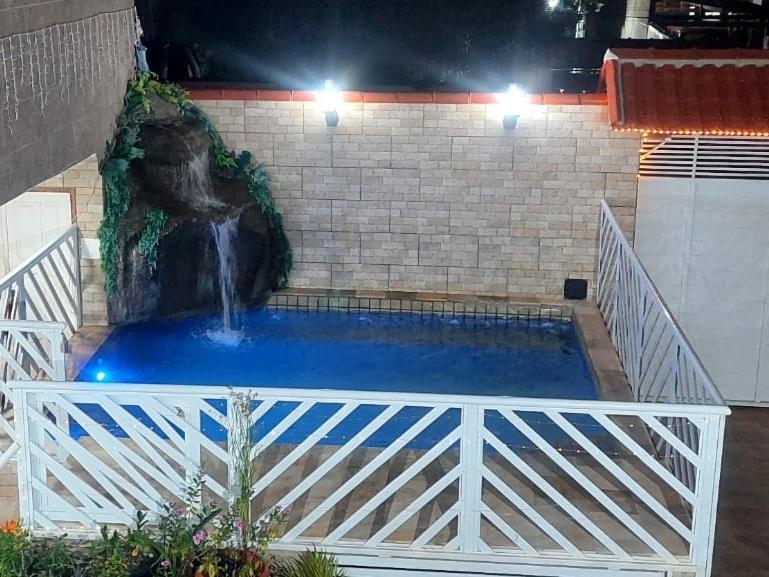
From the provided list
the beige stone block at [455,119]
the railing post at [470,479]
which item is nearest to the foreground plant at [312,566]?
the railing post at [470,479]

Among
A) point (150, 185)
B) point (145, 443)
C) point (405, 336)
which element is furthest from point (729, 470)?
point (150, 185)

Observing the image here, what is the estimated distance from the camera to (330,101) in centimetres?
1034

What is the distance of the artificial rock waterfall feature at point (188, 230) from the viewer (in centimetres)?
936

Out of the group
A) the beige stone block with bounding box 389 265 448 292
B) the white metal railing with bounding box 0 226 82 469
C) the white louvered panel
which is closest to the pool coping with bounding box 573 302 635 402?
the beige stone block with bounding box 389 265 448 292

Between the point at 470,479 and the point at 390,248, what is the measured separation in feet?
19.7

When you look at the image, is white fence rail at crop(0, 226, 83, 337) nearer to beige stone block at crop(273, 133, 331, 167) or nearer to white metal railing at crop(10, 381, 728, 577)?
beige stone block at crop(273, 133, 331, 167)

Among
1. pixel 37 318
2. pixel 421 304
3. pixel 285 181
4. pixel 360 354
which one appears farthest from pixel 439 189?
pixel 37 318

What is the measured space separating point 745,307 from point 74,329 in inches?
281

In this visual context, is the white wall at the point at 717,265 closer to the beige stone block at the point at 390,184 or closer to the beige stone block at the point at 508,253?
the beige stone block at the point at 508,253

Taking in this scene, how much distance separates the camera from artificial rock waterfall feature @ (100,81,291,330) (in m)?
9.36

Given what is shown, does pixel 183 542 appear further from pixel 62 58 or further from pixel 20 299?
pixel 62 58

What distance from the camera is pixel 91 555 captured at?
493cm

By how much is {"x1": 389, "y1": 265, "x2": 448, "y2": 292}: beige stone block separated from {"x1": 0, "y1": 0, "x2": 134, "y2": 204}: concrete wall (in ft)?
11.8

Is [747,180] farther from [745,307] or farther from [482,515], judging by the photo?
[482,515]
